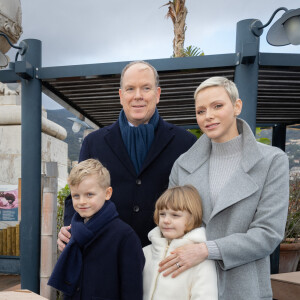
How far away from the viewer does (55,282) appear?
80.7 inches

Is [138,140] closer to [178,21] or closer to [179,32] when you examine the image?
[179,32]

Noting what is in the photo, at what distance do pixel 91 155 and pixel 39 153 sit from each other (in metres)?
1.71

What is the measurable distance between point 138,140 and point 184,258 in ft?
3.32

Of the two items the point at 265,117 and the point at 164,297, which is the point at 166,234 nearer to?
the point at 164,297

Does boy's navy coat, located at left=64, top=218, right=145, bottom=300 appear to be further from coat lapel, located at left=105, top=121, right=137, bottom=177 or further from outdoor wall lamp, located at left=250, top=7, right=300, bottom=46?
outdoor wall lamp, located at left=250, top=7, right=300, bottom=46

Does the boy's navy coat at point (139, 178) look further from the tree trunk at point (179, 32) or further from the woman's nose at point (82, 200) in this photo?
the tree trunk at point (179, 32)

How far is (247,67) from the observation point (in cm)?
348

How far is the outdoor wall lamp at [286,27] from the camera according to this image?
3.31m

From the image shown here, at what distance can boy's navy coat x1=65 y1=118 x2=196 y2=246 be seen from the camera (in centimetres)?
245

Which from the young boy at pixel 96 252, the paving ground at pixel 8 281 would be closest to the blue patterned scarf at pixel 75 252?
the young boy at pixel 96 252

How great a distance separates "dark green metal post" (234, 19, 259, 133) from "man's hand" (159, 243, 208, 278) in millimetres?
2136

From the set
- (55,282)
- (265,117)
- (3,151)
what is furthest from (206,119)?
(3,151)

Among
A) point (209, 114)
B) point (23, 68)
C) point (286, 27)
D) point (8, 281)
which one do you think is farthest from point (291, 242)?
point (8, 281)

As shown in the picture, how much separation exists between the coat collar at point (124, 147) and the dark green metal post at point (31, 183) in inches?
68.0
